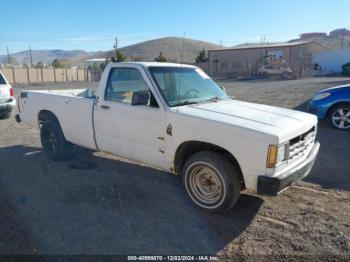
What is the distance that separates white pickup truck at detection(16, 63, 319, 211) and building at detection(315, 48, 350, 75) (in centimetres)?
4857

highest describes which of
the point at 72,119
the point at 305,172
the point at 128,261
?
the point at 72,119

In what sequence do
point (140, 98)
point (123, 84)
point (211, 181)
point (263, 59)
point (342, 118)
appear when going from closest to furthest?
point (211, 181) → point (140, 98) → point (123, 84) → point (342, 118) → point (263, 59)

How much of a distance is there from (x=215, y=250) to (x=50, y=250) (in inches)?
66.0

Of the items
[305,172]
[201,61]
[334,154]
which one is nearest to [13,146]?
[305,172]

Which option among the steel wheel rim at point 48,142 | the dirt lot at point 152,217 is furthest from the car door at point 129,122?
the steel wheel rim at point 48,142

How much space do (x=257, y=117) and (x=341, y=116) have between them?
5.36 meters

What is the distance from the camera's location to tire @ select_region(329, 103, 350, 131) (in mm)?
7934

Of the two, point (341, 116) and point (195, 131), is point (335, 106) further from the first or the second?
point (195, 131)

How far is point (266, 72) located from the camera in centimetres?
4106

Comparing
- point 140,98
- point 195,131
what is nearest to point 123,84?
point 140,98

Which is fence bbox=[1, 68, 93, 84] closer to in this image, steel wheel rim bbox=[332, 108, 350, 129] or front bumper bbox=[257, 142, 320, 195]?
steel wheel rim bbox=[332, 108, 350, 129]

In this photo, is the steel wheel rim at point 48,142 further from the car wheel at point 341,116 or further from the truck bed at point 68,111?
the car wheel at point 341,116

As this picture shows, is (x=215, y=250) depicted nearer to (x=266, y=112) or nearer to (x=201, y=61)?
(x=266, y=112)

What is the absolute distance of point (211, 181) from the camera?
12.6ft
